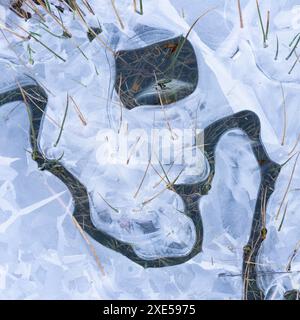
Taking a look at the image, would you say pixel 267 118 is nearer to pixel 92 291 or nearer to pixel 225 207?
pixel 225 207

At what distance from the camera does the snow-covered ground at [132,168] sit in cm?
104

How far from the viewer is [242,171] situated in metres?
1.05

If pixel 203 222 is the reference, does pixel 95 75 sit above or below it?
above

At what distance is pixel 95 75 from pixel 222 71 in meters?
0.31

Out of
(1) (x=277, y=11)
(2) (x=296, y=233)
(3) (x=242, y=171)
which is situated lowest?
(2) (x=296, y=233)

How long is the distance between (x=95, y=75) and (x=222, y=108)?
12.6 inches

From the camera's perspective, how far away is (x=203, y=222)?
41.3 inches

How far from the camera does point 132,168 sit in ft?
3.41

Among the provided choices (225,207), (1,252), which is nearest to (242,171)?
(225,207)

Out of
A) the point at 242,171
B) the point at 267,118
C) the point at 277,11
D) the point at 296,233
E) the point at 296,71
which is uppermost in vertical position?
the point at 277,11

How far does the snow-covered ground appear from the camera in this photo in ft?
3.40

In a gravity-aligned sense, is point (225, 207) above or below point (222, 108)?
below
